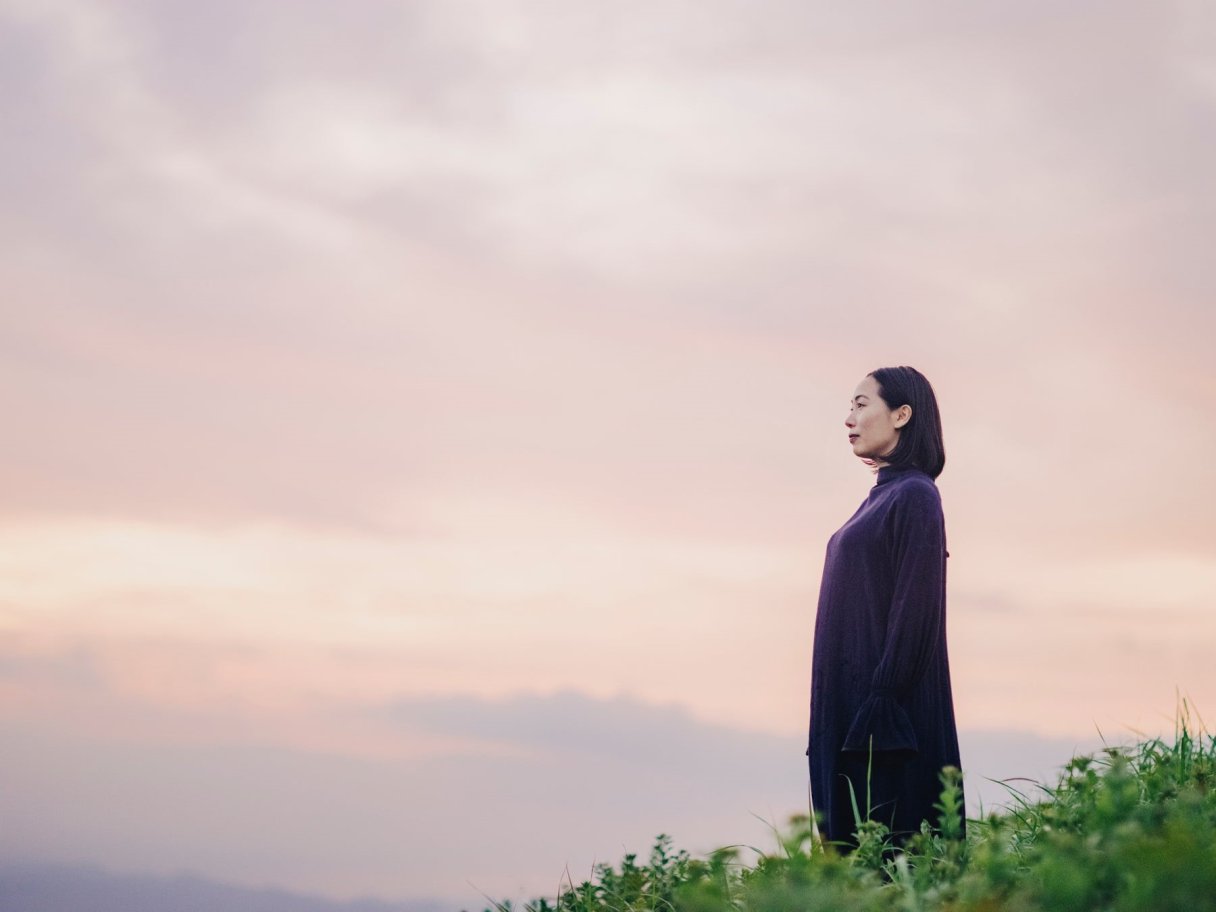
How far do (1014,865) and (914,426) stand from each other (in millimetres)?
2285

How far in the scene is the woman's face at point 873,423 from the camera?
6.68 meters

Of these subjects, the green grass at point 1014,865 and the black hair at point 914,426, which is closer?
the green grass at point 1014,865

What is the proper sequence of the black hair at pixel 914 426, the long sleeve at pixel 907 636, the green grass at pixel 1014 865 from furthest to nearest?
the black hair at pixel 914 426, the long sleeve at pixel 907 636, the green grass at pixel 1014 865

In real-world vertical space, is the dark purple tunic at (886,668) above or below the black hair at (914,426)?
below

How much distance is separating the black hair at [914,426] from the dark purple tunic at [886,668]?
12cm

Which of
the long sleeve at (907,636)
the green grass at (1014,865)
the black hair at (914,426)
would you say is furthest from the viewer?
the black hair at (914,426)

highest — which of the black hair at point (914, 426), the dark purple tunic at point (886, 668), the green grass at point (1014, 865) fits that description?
the black hair at point (914, 426)

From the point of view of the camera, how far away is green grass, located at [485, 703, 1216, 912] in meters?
3.40

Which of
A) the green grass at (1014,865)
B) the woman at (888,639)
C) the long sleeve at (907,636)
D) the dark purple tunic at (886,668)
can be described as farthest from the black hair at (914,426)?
the green grass at (1014,865)

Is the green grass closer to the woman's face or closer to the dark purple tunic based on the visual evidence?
the dark purple tunic

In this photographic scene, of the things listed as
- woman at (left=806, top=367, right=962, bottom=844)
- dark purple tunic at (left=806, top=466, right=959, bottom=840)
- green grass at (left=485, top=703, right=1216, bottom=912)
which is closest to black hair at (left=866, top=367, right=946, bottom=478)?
woman at (left=806, top=367, right=962, bottom=844)

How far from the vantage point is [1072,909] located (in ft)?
11.9

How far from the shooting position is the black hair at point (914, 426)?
6.67 metres

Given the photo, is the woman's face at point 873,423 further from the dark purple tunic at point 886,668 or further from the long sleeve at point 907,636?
the long sleeve at point 907,636
